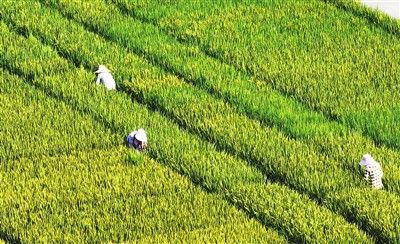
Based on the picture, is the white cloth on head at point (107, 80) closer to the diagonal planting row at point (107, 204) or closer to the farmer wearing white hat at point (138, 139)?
the farmer wearing white hat at point (138, 139)

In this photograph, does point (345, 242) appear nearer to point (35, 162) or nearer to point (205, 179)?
point (205, 179)

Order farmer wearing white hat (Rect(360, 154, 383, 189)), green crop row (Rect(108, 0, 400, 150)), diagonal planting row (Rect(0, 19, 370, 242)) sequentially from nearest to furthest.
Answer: diagonal planting row (Rect(0, 19, 370, 242)) → farmer wearing white hat (Rect(360, 154, 383, 189)) → green crop row (Rect(108, 0, 400, 150))

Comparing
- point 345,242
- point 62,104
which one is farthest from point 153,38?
point 345,242

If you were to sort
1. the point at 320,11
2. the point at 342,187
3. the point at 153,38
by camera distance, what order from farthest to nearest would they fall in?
the point at 320,11, the point at 153,38, the point at 342,187

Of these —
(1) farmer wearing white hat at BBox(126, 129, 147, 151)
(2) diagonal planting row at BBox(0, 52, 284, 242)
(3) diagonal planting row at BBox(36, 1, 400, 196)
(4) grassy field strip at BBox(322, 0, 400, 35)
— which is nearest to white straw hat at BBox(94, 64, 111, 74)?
(3) diagonal planting row at BBox(36, 1, 400, 196)

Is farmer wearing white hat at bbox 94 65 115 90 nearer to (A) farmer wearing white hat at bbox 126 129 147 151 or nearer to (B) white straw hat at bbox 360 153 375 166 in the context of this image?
(A) farmer wearing white hat at bbox 126 129 147 151

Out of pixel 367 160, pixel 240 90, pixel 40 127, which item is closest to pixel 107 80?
pixel 40 127
